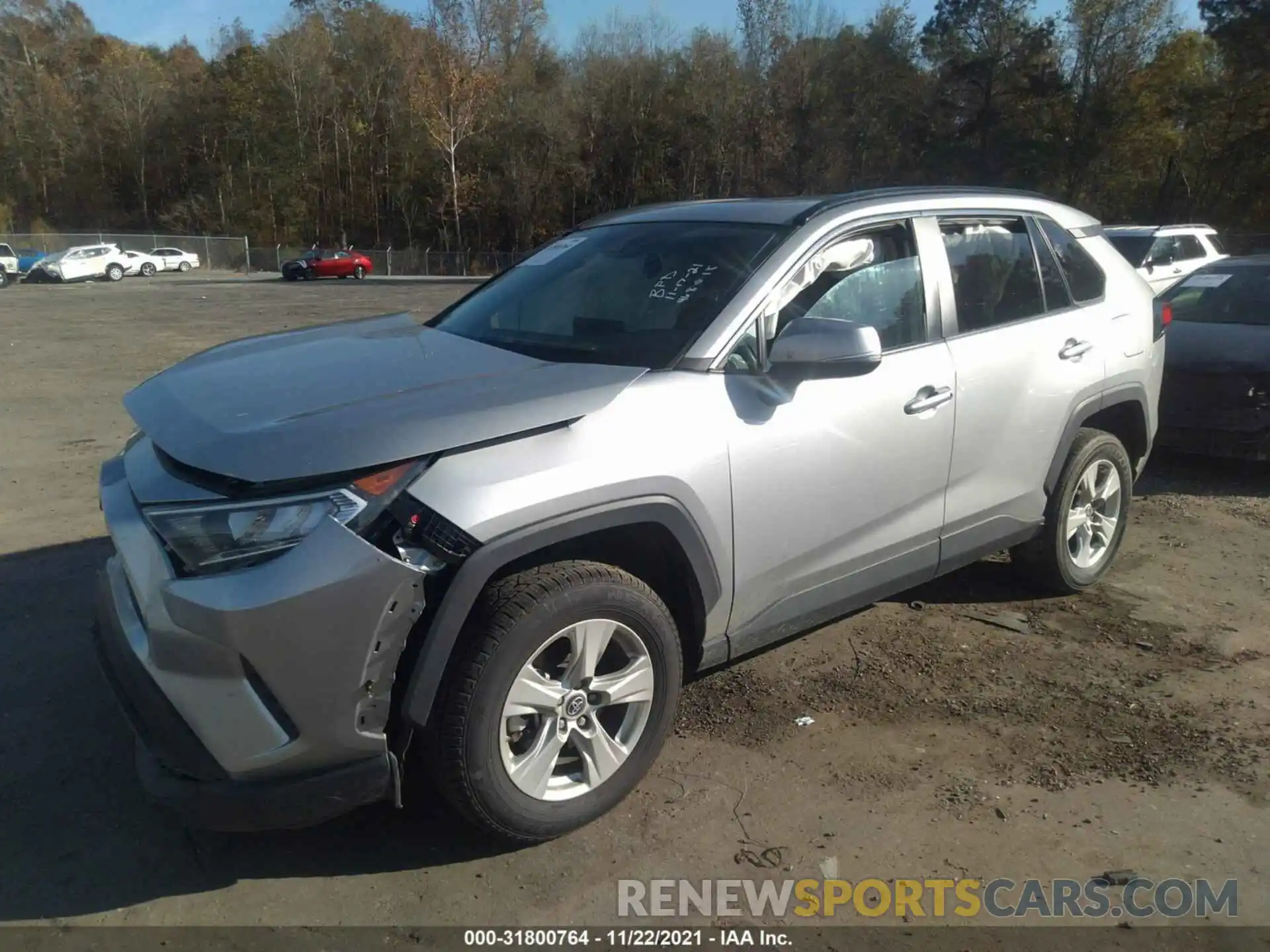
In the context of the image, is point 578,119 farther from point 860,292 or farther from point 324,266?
point 860,292

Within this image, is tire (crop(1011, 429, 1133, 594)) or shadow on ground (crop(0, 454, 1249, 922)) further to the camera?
tire (crop(1011, 429, 1133, 594))

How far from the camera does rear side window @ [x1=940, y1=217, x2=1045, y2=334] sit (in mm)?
4125

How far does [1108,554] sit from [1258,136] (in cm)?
4744

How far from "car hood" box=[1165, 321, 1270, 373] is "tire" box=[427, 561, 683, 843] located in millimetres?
5452

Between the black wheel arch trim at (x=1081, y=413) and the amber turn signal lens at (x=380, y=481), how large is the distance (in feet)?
10.0

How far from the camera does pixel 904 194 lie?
13.5 feet

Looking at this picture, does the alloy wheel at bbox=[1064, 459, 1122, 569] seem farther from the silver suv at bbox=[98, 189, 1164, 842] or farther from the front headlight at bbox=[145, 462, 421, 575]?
the front headlight at bbox=[145, 462, 421, 575]

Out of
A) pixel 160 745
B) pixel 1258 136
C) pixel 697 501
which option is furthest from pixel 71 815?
pixel 1258 136

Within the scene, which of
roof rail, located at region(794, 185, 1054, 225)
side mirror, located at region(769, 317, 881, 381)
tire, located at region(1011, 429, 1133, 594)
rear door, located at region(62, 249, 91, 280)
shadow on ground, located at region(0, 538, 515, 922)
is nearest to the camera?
shadow on ground, located at region(0, 538, 515, 922)

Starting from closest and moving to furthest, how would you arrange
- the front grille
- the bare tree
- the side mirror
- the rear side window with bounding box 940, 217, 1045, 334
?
the side mirror < the rear side window with bounding box 940, 217, 1045, 334 < the front grille < the bare tree

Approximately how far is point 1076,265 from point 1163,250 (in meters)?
10.6

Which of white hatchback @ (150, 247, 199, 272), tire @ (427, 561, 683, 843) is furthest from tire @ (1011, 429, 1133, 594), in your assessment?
white hatchback @ (150, 247, 199, 272)
